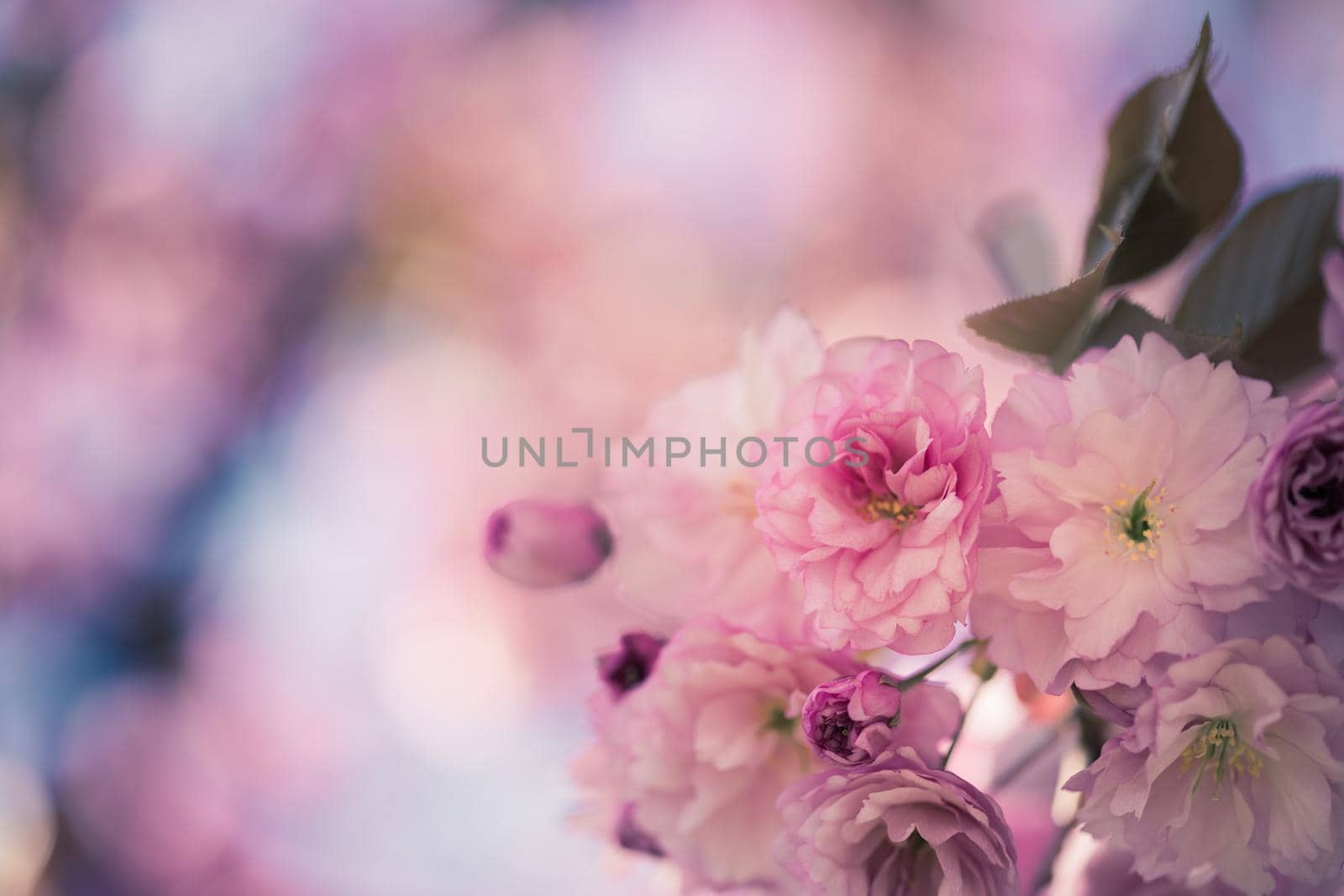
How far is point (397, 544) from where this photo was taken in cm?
91

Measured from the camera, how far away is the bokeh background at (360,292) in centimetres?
83

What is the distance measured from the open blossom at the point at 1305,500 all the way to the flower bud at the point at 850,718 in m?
0.09

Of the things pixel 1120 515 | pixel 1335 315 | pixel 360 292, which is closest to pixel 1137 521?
pixel 1120 515

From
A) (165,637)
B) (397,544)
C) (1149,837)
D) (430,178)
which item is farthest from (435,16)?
(1149,837)

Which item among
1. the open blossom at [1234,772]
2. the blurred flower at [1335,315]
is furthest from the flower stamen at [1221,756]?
the blurred flower at [1335,315]

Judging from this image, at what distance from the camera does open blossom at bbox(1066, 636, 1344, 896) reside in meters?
0.20

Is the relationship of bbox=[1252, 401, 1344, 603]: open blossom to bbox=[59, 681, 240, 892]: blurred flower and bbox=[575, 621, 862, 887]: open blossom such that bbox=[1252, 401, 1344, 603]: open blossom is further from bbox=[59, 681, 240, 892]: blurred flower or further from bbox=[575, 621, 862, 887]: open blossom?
bbox=[59, 681, 240, 892]: blurred flower

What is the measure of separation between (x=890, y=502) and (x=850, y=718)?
0.05m

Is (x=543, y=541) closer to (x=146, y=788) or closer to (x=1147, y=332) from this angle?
(x=1147, y=332)

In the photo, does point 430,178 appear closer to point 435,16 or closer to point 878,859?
point 435,16

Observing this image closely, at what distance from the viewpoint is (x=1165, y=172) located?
10.3 inches

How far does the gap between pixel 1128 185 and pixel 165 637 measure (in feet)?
2.98

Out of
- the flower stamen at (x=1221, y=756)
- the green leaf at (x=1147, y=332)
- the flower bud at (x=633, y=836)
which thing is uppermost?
the green leaf at (x=1147, y=332)

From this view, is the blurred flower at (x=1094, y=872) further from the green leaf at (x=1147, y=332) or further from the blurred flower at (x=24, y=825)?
the blurred flower at (x=24, y=825)
